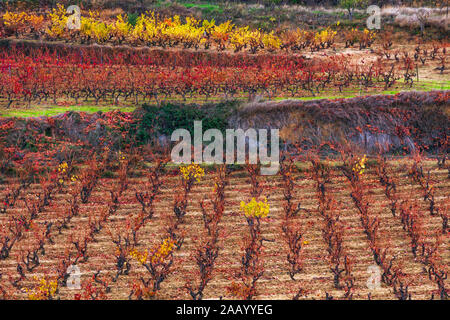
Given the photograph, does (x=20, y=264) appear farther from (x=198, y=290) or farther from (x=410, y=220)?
(x=410, y=220)

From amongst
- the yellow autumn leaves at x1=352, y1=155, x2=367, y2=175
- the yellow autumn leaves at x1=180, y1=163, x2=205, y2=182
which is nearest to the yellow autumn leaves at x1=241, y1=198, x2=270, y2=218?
the yellow autumn leaves at x1=180, y1=163, x2=205, y2=182

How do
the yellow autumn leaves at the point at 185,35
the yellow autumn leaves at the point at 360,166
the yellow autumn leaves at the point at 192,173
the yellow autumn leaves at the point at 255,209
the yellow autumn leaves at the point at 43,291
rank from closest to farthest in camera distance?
the yellow autumn leaves at the point at 43,291, the yellow autumn leaves at the point at 255,209, the yellow autumn leaves at the point at 360,166, the yellow autumn leaves at the point at 192,173, the yellow autumn leaves at the point at 185,35

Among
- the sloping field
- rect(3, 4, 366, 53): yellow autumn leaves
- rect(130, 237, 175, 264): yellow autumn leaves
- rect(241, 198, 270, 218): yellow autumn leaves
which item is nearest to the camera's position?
the sloping field

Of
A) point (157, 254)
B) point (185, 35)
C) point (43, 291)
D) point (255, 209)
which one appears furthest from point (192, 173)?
point (185, 35)

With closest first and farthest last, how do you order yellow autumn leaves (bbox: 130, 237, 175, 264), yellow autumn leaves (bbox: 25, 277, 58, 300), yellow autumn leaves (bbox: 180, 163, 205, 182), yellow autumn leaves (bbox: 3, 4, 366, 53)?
1. yellow autumn leaves (bbox: 25, 277, 58, 300)
2. yellow autumn leaves (bbox: 130, 237, 175, 264)
3. yellow autumn leaves (bbox: 180, 163, 205, 182)
4. yellow autumn leaves (bbox: 3, 4, 366, 53)

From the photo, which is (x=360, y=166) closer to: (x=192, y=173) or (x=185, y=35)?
(x=192, y=173)

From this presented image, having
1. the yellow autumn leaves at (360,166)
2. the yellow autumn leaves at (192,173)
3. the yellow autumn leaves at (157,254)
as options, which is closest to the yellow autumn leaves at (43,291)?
the yellow autumn leaves at (157,254)

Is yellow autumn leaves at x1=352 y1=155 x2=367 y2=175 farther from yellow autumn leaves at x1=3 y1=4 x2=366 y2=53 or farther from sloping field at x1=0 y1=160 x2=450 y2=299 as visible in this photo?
yellow autumn leaves at x1=3 y1=4 x2=366 y2=53

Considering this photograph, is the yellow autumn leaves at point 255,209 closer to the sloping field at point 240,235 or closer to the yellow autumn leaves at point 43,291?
the sloping field at point 240,235

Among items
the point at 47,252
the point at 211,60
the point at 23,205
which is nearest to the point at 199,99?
the point at 211,60

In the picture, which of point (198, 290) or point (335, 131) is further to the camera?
point (335, 131)

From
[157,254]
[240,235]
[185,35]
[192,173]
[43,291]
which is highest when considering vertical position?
[185,35]
